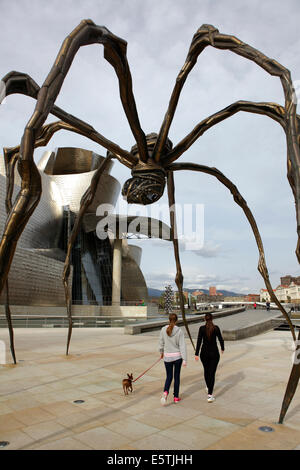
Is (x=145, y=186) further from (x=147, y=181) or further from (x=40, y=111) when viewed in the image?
(x=40, y=111)

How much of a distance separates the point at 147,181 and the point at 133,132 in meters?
0.62

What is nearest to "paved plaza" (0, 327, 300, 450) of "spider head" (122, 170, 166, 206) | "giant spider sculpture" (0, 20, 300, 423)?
"giant spider sculpture" (0, 20, 300, 423)

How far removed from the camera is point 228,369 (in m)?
6.11

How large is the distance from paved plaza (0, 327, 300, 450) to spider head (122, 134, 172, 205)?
2.54 metres

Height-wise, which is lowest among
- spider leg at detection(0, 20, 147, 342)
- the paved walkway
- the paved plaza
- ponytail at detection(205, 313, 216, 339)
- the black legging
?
the paved walkway

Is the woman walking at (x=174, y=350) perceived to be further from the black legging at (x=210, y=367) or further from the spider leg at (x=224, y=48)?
the spider leg at (x=224, y=48)

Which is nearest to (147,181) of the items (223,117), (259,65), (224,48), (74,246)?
(223,117)

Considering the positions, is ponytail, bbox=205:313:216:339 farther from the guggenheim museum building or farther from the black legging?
the guggenheim museum building

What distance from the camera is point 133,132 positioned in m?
3.84

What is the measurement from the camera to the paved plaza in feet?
9.08

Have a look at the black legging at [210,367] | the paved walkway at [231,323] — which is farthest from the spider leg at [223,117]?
the paved walkway at [231,323]

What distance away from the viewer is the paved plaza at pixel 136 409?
2.77 m

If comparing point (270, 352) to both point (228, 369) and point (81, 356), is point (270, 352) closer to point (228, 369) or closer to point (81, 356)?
point (228, 369)
